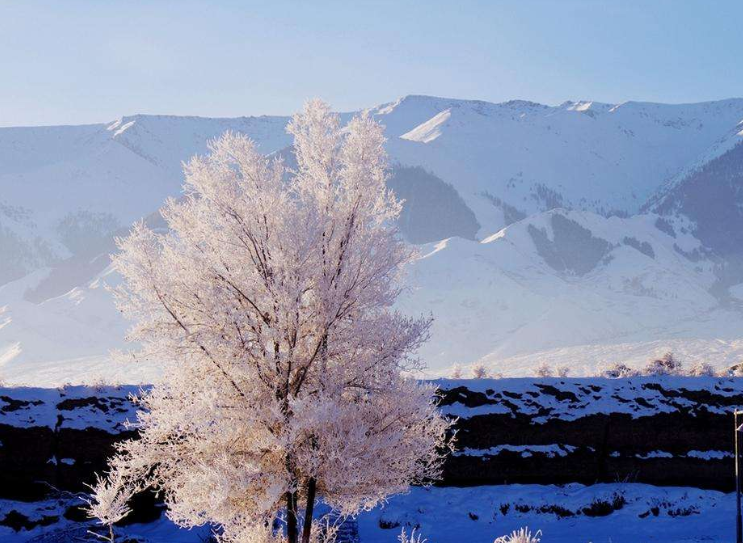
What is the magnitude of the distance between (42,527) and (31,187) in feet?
630

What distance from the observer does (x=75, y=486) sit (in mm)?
17766

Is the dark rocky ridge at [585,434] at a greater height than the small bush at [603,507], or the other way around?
the dark rocky ridge at [585,434]

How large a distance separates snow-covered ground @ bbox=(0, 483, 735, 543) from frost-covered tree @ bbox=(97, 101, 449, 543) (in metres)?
6.77

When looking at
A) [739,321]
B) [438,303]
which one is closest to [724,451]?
[438,303]

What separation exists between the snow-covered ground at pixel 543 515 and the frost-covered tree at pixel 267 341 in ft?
22.2

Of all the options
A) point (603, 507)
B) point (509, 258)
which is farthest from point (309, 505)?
point (509, 258)

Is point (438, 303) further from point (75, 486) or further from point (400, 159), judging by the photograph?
point (75, 486)

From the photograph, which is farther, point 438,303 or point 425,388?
point 438,303

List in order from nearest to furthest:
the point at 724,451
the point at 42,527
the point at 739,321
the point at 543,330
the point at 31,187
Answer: the point at 42,527, the point at 724,451, the point at 543,330, the point at 739,321, the point at 31,187

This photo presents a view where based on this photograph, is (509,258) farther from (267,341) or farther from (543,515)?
(267,341)

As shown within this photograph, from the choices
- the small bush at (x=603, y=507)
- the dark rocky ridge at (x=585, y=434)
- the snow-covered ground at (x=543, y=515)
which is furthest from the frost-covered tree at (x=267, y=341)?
the dark rocky ridge at (x=585, y=434)

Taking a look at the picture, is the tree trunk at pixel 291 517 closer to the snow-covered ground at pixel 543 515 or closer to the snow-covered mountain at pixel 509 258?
the snow-covered mountain at pixel 509 258

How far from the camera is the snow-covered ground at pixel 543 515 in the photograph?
55.4 ft

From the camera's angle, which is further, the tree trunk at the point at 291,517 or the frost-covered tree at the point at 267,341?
the tree trunk at the point at 291,517
